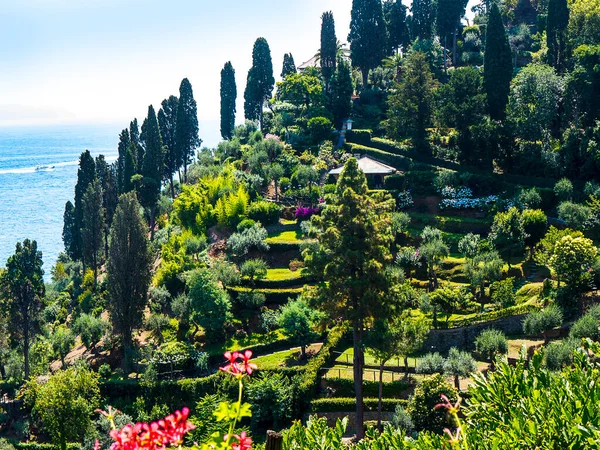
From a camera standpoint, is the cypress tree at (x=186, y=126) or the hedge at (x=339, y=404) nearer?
the hedge at (x=339, y=404)

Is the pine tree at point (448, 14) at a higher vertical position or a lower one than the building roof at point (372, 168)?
higher

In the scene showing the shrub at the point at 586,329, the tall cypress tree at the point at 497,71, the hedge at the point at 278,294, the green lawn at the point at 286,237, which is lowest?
the hedge at the point at 278,294

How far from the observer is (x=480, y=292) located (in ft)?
127

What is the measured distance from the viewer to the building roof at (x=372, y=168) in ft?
176

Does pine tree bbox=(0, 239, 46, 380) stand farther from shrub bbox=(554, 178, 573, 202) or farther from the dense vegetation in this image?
shrub bbox=(554, 178, 573, 202)

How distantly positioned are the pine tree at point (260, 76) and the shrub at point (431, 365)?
48.4m

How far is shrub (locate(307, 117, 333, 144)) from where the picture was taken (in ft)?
205

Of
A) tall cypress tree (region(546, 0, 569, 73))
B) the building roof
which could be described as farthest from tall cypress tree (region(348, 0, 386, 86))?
the building roof

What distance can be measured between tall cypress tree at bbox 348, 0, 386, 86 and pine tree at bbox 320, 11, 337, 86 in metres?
2.36

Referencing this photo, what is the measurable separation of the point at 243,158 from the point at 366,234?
3706 centimetres

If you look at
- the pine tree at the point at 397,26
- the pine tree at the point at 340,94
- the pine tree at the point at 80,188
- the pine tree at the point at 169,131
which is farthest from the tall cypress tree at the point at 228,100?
the pine tree at the point at 397,26

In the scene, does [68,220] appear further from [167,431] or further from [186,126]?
[167,431]

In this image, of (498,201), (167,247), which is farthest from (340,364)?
(167,247)

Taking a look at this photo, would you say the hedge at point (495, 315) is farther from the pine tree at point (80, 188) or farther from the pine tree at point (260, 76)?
the pine tree at point (260, 76)
